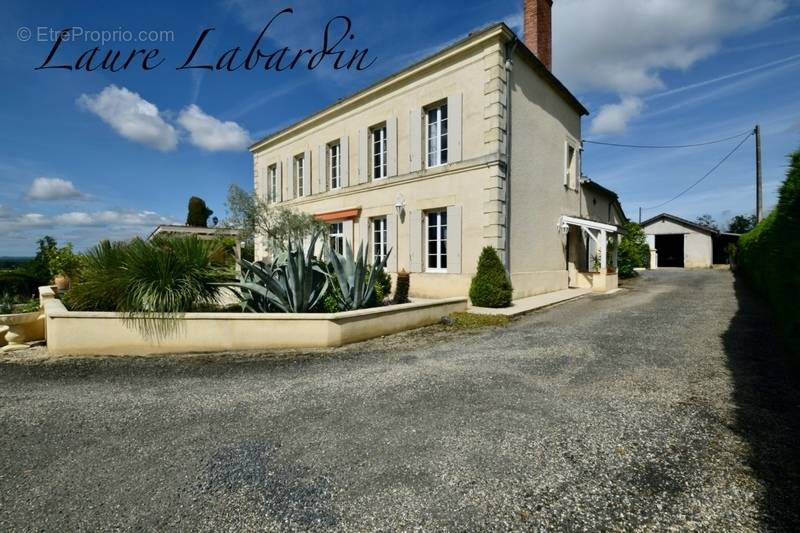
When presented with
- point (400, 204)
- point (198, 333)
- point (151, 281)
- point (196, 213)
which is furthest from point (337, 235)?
point (196, 213)

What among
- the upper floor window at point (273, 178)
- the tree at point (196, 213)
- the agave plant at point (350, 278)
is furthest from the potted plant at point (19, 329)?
the tree at point (196, 213)

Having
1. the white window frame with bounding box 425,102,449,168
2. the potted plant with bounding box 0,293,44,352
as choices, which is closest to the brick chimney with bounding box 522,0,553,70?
the white window frame with bounding box 425,102,449,168

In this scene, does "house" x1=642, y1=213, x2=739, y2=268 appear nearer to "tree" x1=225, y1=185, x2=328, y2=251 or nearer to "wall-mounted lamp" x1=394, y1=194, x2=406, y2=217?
"wall-mounted lamp" x1=394, y1=194, x2=406, y2=217

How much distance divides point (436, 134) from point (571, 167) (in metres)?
5.32

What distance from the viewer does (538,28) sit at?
1152cm

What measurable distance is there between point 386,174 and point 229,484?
10.8 m

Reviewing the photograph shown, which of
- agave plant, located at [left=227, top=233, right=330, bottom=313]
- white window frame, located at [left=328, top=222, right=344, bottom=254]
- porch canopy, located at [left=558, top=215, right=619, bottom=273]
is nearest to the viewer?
agave plant, located at [left=227, top=233, right=330, bottom=313]

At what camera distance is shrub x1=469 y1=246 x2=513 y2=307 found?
28.6 feet

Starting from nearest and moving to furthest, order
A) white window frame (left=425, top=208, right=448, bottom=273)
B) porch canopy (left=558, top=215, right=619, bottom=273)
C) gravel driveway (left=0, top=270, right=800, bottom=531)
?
gravel driveway (left=0, top=270, right=800, bottom=531) → white window frame (left=425, top=208, right=448, bottom=273) → porch canopy (left=558, top=215, right=619, bottom=273)

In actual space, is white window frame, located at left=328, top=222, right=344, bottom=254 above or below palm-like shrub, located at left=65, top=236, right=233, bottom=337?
above

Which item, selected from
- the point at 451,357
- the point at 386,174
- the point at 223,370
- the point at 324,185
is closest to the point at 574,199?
the point at 386,174

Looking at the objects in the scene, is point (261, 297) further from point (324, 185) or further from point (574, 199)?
point (574, 199)

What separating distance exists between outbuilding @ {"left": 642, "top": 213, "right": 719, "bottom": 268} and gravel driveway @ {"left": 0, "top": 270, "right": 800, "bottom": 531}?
26.3 metres

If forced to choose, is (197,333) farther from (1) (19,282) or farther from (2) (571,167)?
(2) (571,167)
